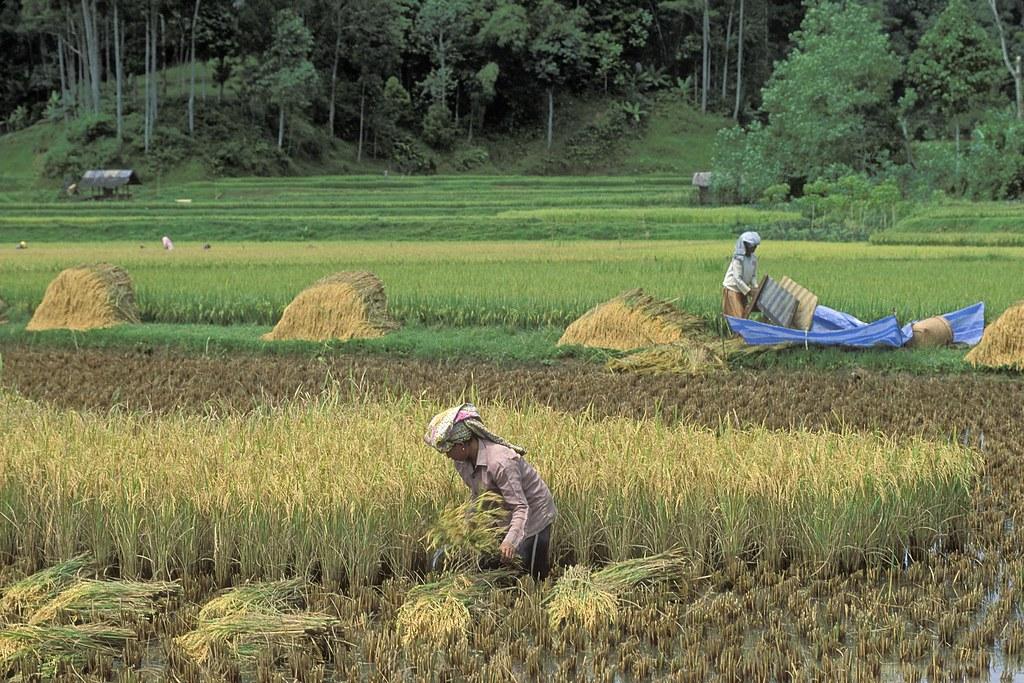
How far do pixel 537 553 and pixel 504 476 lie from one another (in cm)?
39

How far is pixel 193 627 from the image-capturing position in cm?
448

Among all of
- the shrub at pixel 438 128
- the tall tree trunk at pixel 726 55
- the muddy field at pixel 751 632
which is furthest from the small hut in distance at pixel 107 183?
the muddy field at pixel 751 632

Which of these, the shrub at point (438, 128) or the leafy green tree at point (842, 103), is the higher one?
the leafy green tree at point (842, 103)

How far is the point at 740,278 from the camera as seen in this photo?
10367mm

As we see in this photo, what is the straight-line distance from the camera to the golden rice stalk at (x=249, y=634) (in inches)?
165

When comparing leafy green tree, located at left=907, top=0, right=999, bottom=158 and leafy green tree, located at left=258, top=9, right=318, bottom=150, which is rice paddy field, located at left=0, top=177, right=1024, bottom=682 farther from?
leafy green tree, located at left=258, top=9, right=318, bottom=150

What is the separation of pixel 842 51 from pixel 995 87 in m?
6.79

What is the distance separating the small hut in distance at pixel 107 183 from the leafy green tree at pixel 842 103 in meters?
15.7

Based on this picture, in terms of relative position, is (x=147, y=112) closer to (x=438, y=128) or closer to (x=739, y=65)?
(x=438, y=128)

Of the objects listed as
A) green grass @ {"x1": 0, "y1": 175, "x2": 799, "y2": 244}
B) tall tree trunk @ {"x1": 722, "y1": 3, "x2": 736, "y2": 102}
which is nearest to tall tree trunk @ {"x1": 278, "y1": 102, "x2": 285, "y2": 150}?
green grass @ {"x1": 0, "y1": 175, "x2": 799, "y2": 244}

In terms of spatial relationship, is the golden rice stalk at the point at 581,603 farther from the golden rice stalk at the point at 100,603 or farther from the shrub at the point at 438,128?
the shrub at the point at 438,128

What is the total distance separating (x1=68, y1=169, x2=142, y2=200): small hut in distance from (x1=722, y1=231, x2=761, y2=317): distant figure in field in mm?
25596

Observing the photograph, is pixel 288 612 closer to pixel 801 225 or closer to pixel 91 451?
pixel 91 451

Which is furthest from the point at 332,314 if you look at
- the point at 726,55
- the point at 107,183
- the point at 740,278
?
the point at 726,55
